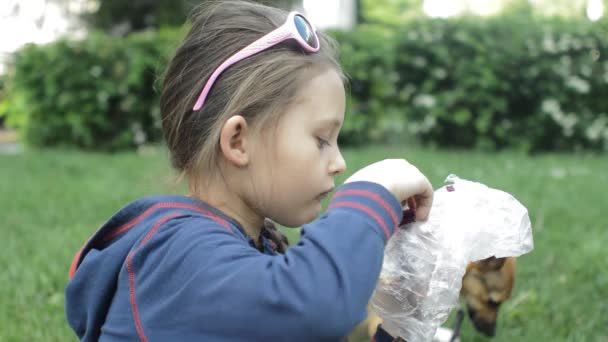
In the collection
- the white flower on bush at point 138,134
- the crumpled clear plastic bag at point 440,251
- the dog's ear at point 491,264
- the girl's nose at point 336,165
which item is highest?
the girl's nose at point 336,165

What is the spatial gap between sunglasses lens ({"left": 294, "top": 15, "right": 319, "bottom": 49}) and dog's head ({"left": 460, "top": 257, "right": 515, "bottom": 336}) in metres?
1.05

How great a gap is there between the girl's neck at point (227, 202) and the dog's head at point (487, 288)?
3.24 ft

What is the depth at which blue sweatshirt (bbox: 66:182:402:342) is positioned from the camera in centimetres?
123

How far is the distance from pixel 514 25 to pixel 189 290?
926 cm

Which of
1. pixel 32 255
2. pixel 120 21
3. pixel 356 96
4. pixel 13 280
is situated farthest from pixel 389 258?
pixel 120 21

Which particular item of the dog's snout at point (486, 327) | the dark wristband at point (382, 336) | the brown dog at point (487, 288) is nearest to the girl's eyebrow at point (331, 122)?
the dark wristband at point (382, 336)

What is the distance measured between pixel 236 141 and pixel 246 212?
197 millimetres

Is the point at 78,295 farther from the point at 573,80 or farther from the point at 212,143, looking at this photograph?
the point at 573,80

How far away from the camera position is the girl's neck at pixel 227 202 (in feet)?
5.24

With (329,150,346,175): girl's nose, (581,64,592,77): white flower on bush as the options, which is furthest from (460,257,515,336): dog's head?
(581,64,592,77): white flower on bush

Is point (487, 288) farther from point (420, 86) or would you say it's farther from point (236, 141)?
point (420, 86)

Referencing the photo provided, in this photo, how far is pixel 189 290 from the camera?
1.31 meters

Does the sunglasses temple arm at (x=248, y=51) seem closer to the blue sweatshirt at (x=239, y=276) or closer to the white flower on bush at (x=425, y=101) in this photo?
the blue sweatshirt at (x=239, y=276)

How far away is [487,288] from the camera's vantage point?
2.41 metres
